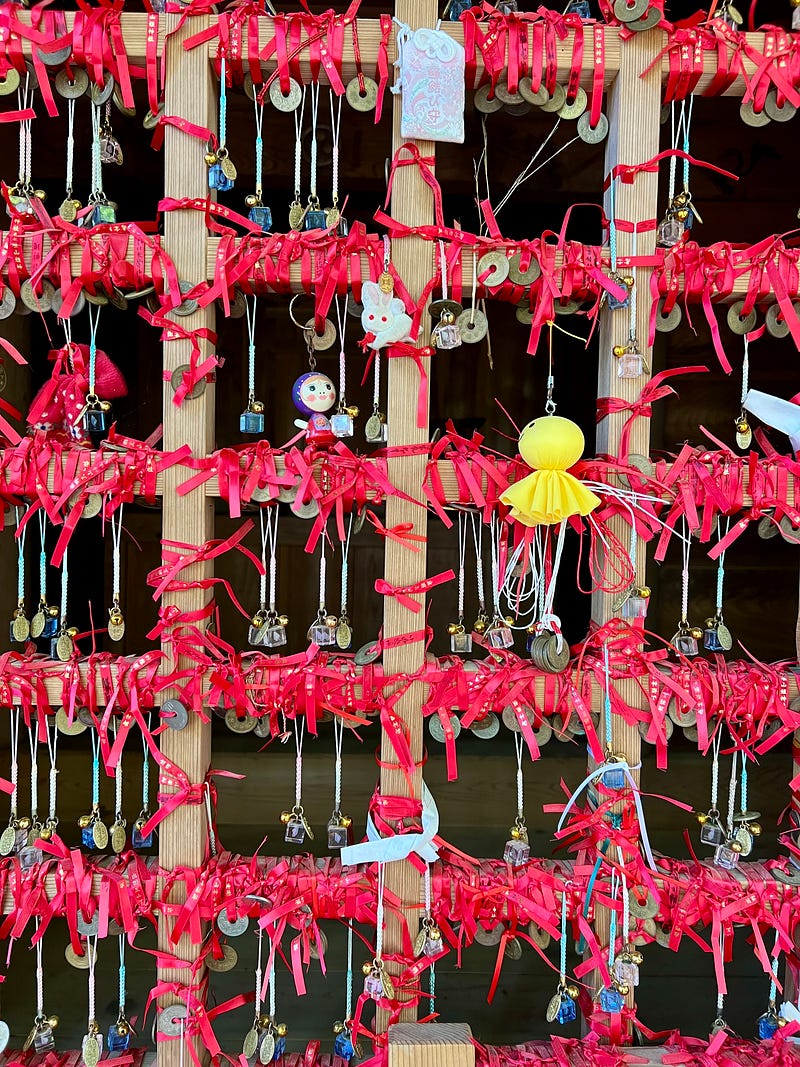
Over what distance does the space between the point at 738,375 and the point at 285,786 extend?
5.10 feet

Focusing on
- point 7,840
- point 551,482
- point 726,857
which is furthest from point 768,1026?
point 7,840

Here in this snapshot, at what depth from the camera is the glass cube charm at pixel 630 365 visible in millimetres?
937

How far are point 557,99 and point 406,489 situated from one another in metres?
0.49

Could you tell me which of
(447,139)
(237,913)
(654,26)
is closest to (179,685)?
(237,913)

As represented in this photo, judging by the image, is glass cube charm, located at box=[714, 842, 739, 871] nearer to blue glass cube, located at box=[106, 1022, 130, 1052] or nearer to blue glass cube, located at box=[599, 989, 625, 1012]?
blue glass cube, located at box=[599, 989, 625, 1012]

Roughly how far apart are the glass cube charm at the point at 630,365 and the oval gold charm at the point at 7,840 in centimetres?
91

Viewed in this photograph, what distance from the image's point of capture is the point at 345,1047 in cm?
95

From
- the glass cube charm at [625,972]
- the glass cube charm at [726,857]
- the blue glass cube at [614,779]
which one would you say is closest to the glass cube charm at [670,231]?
the blue glass cube at [614,779]

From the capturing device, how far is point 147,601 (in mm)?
2203

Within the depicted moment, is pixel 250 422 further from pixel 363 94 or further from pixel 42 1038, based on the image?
pixel 42 1038

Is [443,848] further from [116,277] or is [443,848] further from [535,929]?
[116,277]

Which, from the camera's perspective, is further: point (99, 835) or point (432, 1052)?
point (99, 835)

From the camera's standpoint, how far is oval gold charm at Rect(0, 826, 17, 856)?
95 cm

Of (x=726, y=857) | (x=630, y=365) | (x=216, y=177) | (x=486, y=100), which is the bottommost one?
(x=726, y=857)
